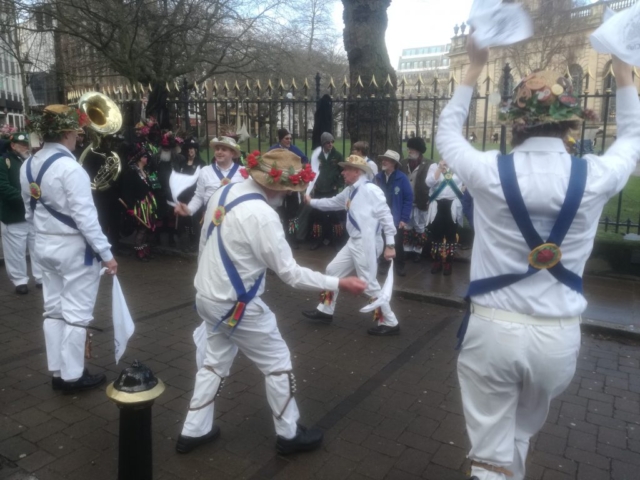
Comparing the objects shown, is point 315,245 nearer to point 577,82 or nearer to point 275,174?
point 275,174

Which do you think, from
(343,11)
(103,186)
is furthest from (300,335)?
(343,11)

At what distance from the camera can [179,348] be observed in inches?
214

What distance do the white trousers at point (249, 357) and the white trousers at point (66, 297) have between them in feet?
4.40

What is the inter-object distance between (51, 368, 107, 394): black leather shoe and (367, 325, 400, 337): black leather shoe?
104 inches

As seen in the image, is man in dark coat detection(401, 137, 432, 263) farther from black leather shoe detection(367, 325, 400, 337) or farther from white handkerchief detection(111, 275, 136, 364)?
white handkerchief detection(111, 275, 136, 364)

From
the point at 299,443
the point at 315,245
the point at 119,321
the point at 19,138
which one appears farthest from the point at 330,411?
the point at 315,245

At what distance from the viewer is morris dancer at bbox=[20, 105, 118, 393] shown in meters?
4.25

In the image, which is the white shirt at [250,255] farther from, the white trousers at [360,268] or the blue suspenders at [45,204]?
the white trousers at [360,268]

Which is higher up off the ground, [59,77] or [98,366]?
[59,77]

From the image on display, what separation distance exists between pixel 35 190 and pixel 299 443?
2741mm

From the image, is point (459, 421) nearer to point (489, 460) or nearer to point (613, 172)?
point (489, 460)

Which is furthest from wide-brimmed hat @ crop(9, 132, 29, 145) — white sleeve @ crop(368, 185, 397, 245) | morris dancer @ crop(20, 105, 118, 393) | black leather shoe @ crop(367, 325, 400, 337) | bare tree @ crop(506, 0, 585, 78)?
bare tree @ crop(506, 0, 585, 78)

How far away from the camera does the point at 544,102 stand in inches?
93.9

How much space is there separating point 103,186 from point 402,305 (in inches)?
162
